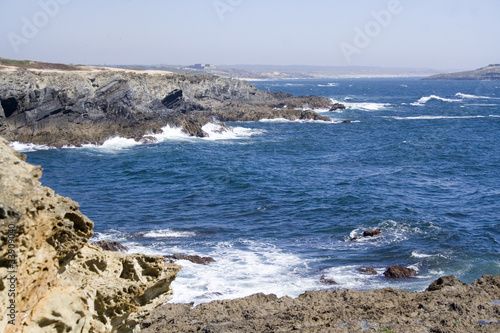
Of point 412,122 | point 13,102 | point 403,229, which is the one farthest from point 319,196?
point 412,122

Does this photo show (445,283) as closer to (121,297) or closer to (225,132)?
(121,297)

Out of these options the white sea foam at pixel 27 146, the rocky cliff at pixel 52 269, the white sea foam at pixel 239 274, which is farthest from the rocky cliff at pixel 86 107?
the rocky cliff at pixel 52 269

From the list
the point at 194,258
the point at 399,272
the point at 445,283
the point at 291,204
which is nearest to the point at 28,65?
the point at 291,204

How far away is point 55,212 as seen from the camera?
6.87 m

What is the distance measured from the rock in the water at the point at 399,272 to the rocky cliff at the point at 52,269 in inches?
388

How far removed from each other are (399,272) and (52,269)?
12.3m

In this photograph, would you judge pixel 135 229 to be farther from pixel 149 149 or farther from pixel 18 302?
pixel 149 149

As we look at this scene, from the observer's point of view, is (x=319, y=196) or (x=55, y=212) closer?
(x=55, y=212)

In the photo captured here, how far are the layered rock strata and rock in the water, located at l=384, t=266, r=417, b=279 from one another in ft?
→ 8.62

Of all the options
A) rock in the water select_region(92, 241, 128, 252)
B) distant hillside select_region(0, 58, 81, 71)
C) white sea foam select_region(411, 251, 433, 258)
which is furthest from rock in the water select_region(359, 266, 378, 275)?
distant hillside select_region(0, 58, 81, 71)

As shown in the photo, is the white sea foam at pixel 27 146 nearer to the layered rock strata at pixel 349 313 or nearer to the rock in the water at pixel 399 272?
the layered rock strata at pixel 349 313

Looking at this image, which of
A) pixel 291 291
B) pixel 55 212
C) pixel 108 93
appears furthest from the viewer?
pixel 108 93

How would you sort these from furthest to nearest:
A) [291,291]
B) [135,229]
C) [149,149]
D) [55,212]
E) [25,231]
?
[149,149] → [135,229] → [291,291] → [55,212] → [25,231]

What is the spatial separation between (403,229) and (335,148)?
23.4m
